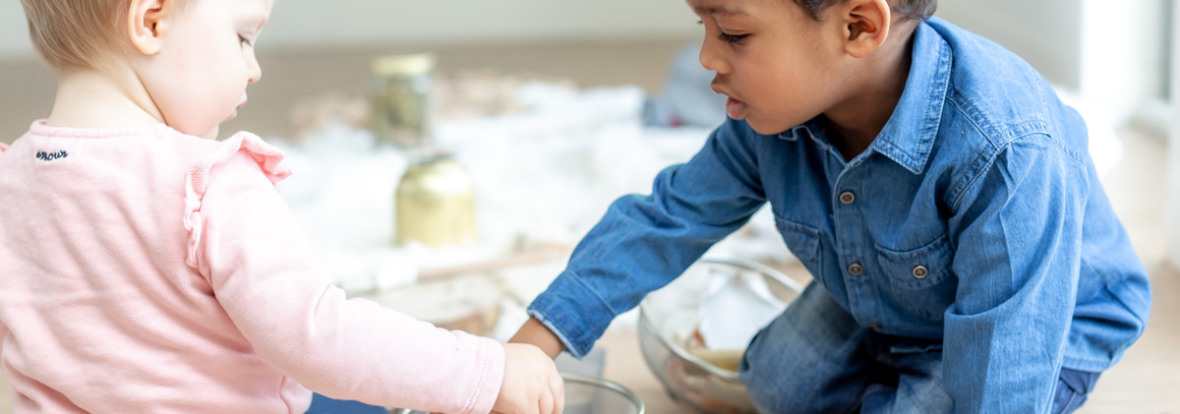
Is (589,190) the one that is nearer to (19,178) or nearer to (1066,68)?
(19,178)

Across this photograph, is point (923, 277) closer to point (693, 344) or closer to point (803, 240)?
point (803, 240)

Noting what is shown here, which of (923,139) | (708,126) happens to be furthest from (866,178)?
(708,126)

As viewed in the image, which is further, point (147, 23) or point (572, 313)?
point (572, 313)

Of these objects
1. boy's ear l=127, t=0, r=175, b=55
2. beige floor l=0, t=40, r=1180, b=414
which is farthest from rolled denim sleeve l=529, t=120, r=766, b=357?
boy's ear l=127, t=0, r=175, b=55

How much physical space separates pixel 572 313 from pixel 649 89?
2191 mm

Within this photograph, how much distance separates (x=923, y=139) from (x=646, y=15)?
13.0ft

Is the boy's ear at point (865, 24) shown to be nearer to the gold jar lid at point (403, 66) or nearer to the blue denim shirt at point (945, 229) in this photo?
the blue denim shirt at point (945, 229)

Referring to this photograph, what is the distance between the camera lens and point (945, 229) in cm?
88

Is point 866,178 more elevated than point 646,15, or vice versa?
point 866,178

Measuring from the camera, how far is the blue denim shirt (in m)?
0.81

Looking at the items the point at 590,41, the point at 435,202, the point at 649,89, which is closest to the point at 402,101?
the point at 435,202

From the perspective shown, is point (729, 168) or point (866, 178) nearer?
point (866, 178)

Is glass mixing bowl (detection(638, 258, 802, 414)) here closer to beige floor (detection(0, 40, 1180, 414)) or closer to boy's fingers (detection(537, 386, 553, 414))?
beige floor (detection(0, 40, 1180, 414))

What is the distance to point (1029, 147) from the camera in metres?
0.81
